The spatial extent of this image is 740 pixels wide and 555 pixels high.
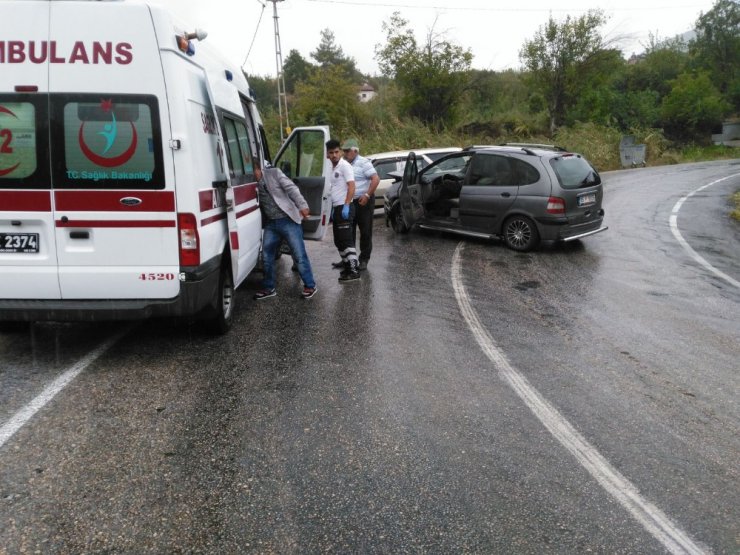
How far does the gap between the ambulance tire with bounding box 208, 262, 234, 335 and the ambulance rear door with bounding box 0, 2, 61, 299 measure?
134 centimetres

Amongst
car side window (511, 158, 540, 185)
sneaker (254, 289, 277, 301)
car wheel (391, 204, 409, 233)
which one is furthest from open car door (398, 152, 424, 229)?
sneaker (254, 289, 277, 301)

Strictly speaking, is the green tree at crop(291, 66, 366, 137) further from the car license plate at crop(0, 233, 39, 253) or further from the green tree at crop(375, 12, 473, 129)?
the car license plate at crop(0, 233, 39, 253)

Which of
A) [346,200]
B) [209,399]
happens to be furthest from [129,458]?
[346,200]

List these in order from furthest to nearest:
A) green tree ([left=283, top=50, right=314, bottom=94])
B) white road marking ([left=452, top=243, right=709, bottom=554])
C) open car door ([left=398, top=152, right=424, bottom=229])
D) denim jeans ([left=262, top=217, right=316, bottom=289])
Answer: green tree ([left=283, top=50, right=314, bottom=94]) → open car door ([left=398, top=152, right=424, bottom=229]) → denim jeans ([left=262, top=217, right=316, bottom=289]) → white road marking ([left=452, top=243, right=709, bottom=554])

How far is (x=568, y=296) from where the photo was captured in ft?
23.2

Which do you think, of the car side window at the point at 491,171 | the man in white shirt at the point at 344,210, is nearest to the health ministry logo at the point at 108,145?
the man in white shirt at the point at 344,210

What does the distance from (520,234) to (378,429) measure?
6.64 m

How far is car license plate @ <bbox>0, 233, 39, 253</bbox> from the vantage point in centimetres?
460

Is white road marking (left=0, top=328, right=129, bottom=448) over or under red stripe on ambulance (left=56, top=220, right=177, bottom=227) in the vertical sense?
under

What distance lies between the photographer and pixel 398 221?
11.9 meters

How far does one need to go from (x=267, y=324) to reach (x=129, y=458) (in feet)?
9.20

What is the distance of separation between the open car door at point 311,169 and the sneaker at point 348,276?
0.60 metres

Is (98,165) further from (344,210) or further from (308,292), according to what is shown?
(344,210)

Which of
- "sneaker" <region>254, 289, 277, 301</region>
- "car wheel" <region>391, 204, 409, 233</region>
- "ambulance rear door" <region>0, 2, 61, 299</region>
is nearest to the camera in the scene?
"ambulance rear door" <region>0, 2, 61, 299</region>
